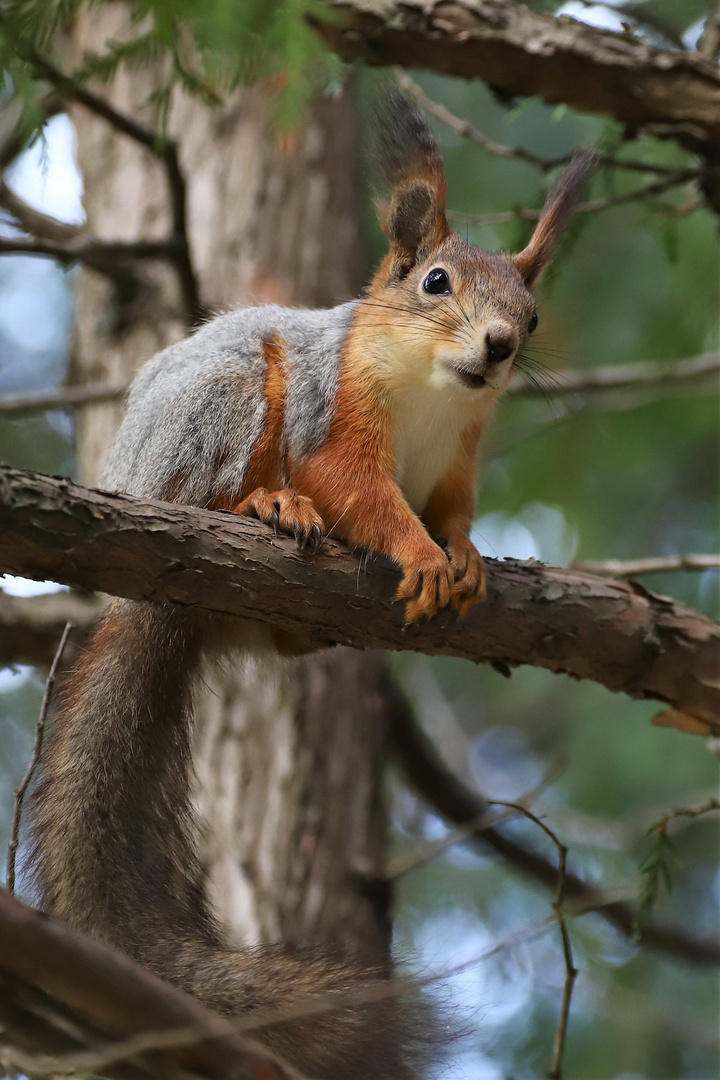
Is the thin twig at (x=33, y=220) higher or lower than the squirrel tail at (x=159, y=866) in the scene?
higher

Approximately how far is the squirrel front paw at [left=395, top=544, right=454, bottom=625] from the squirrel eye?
2.36ft

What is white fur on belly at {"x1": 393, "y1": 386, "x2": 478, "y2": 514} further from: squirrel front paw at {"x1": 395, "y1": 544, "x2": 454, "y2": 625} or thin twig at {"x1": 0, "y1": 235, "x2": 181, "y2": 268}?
thin twig at {"x1": 0, "y1": 235, "x2": 181, "y2": 268}

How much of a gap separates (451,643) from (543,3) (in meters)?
2.46

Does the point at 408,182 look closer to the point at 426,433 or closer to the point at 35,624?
the point at 426,433

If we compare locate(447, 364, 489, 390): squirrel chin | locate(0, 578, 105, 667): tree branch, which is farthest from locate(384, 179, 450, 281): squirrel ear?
locate(0, 578, 105, 667): tree branch

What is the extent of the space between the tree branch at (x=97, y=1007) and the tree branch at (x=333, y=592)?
0.74 metres

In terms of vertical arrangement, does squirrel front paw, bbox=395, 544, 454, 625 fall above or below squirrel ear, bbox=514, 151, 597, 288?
below

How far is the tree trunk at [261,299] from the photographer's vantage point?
3219 millimetres

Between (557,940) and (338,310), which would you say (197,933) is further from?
(557,940)

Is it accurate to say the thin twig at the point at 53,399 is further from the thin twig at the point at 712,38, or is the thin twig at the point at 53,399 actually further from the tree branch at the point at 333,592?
the thin twig at the point at 712,38

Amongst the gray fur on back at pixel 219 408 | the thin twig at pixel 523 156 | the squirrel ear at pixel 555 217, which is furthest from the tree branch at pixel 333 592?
the thin twig at pixel 523 156

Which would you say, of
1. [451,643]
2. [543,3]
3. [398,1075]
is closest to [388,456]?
[451,643]

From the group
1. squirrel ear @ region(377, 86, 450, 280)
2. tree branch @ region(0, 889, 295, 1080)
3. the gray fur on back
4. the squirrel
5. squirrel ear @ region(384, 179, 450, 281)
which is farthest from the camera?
squirrel ear @ region(384, 179, 450, 281)

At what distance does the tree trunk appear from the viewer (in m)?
3.22
